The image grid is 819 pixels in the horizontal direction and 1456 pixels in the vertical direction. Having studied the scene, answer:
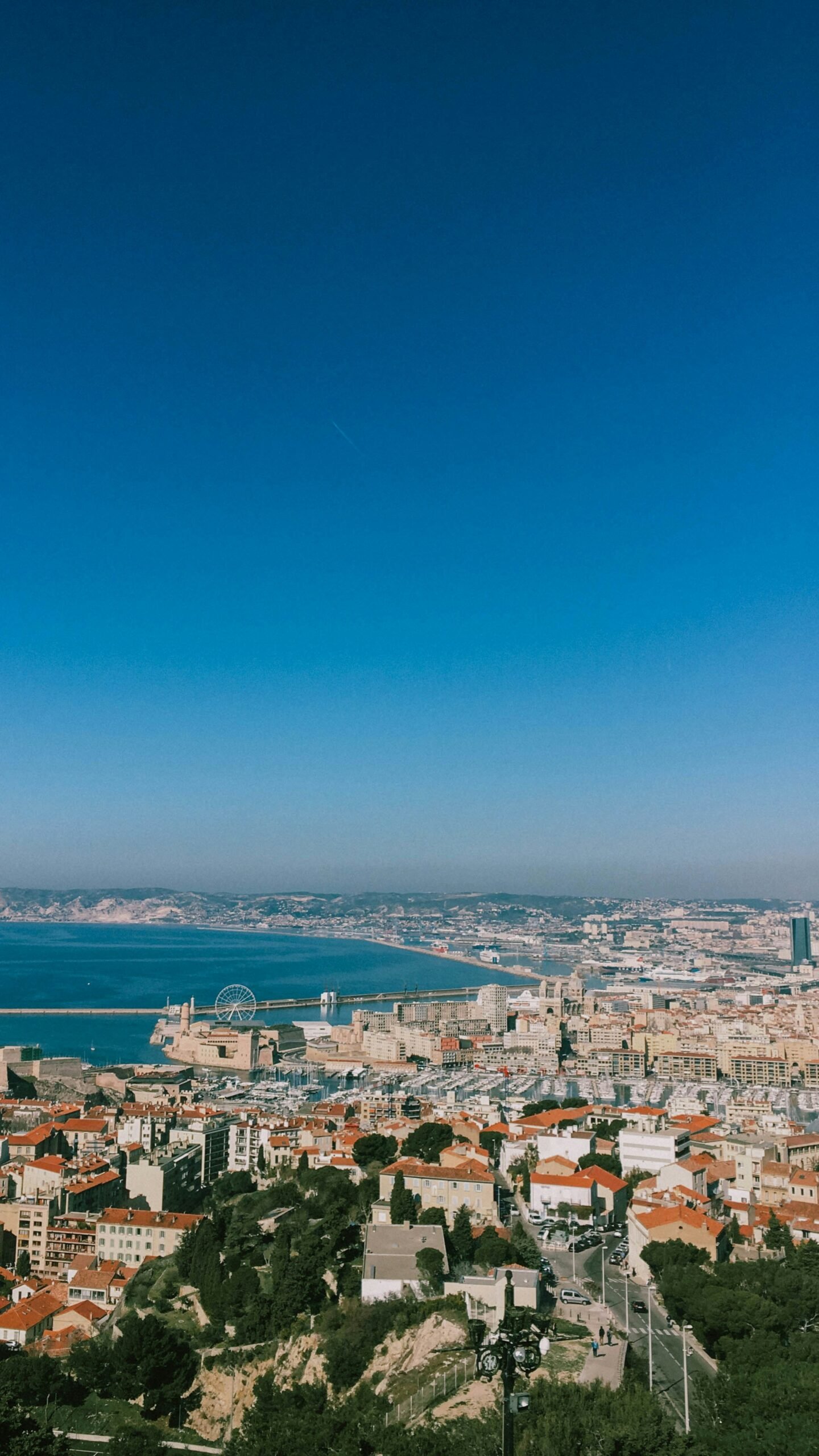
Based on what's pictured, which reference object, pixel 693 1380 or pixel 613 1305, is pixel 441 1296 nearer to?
pixel 613 1305

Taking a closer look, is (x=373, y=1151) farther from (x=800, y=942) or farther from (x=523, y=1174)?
(x=800, y=942)

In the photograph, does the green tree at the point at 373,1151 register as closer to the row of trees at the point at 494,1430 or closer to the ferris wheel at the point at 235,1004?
the row of trees at the point at 494,1430

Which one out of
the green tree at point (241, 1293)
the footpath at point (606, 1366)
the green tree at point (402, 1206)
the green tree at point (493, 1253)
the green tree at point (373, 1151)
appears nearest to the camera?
the footpath at point (606, 1366)

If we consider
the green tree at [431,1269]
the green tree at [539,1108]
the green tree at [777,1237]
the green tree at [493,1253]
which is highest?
the green tree at [431,1269]

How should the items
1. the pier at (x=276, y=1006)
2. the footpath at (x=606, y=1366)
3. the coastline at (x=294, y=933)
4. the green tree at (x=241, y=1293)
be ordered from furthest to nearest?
the coastline at (x=294, y=933) < the pier at (x=276, y=1006) < the green tree at (x=241, y=1293) < the footpath at (x=606, y=1366)

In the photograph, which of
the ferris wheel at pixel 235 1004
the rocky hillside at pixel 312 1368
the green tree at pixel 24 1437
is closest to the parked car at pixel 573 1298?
the rocky hillside at pixel 312 1368

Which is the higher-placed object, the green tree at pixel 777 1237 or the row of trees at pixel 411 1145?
the green tree at pixel 777 1237

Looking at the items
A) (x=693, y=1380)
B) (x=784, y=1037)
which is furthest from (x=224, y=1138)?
(x=784, y=1037)
